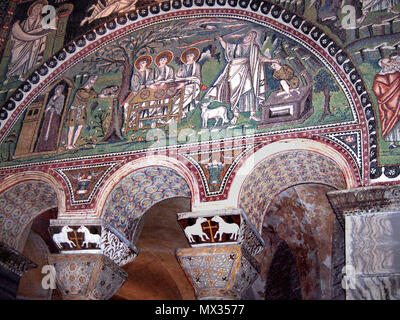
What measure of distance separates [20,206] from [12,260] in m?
0.84

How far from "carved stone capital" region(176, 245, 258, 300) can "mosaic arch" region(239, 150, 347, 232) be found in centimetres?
64

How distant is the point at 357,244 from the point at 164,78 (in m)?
3.85

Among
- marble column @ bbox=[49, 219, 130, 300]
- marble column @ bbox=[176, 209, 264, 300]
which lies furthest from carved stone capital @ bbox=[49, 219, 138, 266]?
marble column @ bbox=[176, 209, 264, 300]

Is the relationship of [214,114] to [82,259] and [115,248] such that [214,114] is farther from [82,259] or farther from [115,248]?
[82,259]

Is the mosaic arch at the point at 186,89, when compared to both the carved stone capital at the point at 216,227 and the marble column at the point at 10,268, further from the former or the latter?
the marble column at the point at 10,268

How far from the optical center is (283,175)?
8266mm

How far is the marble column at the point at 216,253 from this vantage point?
24.6 ft

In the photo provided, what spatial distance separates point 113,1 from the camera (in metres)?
9.73

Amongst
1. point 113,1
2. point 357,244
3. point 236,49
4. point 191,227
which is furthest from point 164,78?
point 357,244

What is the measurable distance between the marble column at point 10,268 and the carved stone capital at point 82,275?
3.18ft

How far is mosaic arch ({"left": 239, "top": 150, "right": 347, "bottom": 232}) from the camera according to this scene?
7711 mm

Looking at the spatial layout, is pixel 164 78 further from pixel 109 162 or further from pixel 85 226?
pixel 85 226

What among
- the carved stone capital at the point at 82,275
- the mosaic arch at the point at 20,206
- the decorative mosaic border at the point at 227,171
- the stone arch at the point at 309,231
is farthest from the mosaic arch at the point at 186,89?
the stone arch at the point at 309,231

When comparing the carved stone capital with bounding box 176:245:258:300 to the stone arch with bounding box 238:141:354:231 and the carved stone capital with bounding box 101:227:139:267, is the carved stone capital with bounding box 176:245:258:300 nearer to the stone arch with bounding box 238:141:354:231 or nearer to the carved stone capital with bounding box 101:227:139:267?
the stone arch with bounding box 238:141:354:231
